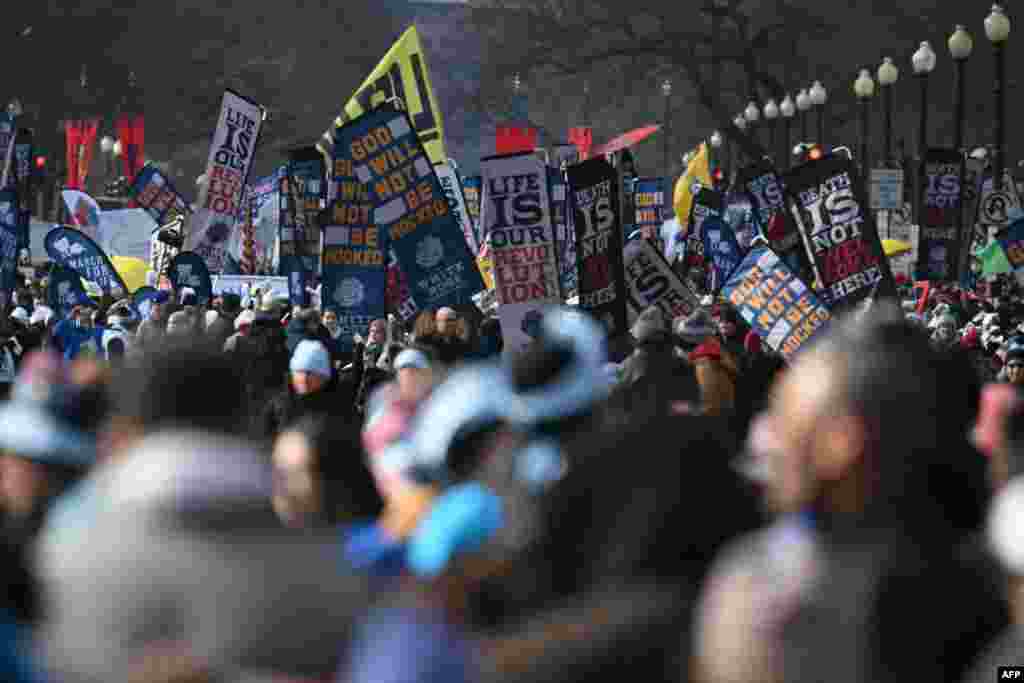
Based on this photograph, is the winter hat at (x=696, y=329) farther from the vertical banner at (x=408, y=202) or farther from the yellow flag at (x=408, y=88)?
the yellow flag at (x=408, y=88)

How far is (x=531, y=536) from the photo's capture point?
356 centimetres

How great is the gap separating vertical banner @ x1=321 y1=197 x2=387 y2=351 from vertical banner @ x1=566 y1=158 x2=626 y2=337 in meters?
1.49

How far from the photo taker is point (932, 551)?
3.14m

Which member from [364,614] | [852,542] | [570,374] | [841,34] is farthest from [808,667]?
[841,34]

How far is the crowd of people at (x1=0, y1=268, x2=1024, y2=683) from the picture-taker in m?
2.96

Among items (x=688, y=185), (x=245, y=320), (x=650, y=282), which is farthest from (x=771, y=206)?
(x=688, y=185)

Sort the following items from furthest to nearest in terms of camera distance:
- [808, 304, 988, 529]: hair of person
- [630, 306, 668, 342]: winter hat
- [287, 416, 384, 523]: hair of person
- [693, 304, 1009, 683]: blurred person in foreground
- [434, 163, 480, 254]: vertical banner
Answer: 1. [434, 163, 480, 254]: vertical banner
2. [630, 306, 668, 342]: winter hat
3. [287, 416, 384, 523]: hair of person
4. [808, 304, 988, 529]: hair of person
5. [693, 304, 1009, 683]: blurred person in foreground

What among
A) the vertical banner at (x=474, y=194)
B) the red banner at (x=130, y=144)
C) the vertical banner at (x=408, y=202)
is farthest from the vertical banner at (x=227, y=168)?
the red banner at (x=130, y=144)

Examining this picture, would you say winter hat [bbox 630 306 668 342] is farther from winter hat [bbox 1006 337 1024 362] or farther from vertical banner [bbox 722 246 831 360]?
winter hat [bbox 1006 337 1024 362]

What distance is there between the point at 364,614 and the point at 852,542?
73 centimetres

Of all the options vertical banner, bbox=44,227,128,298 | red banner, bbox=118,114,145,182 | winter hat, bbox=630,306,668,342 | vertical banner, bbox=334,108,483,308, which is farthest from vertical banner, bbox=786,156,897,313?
red banner, bbox=118,114,145,182

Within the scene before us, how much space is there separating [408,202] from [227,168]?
387cm

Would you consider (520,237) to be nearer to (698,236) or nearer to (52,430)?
(698,236)

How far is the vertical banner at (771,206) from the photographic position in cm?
1628
